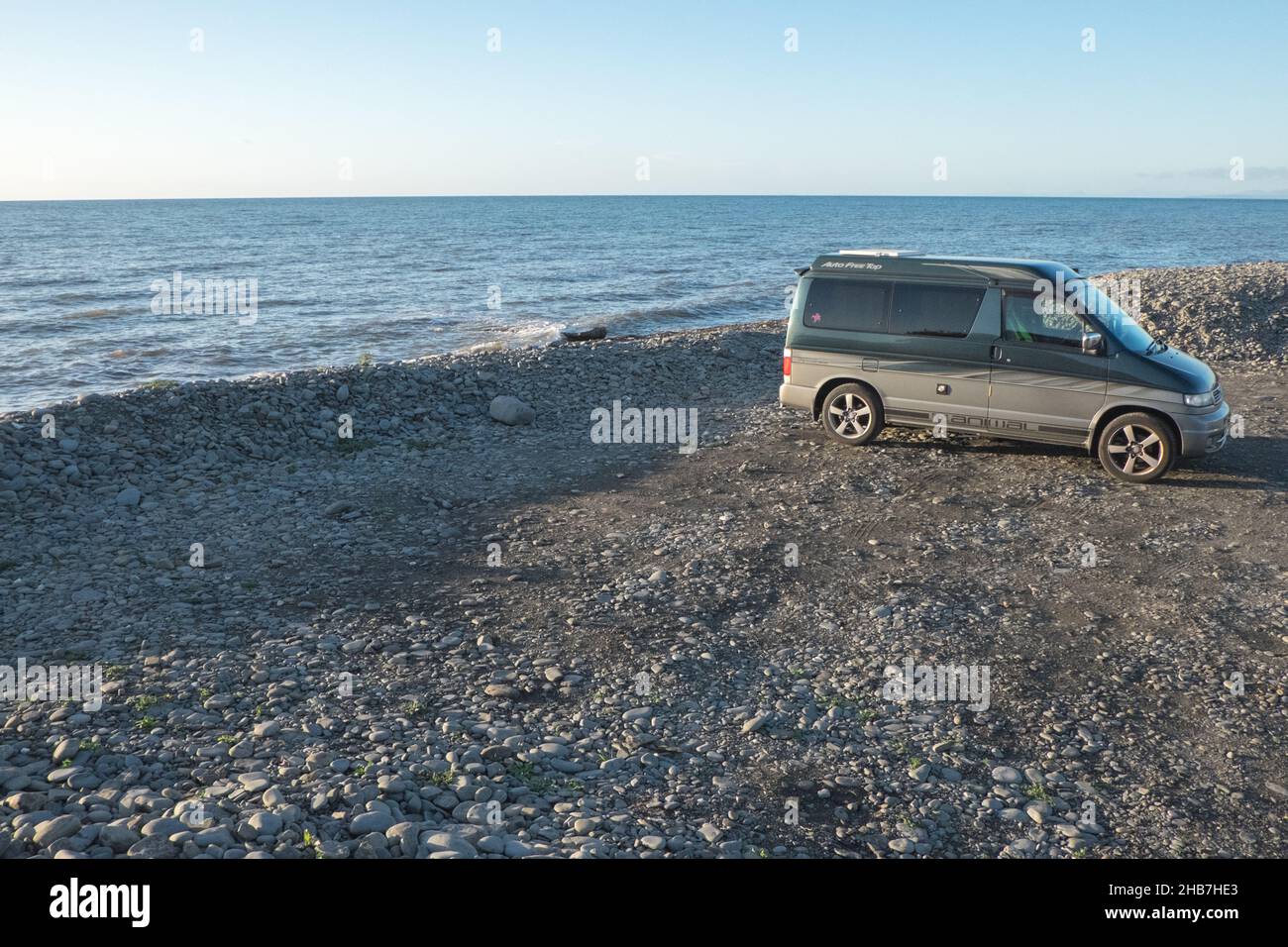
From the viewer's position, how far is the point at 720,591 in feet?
27.0

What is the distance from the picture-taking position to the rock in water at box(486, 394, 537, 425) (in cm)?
1441

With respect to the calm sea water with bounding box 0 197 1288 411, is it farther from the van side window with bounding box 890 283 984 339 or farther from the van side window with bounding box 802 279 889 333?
the van side window with bounding box 890 283 984 339

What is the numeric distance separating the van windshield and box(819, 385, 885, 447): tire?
9.41ft

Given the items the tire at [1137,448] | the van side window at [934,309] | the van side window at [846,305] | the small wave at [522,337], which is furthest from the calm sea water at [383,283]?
the tire at [1137,448]

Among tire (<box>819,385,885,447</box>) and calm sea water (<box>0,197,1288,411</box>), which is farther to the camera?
calm sea water (<box>0,197,1288,411</box>)

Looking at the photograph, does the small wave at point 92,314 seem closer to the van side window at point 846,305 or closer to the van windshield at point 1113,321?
the van side window at point 846,305

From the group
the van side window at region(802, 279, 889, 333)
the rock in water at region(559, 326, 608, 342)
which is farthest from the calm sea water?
the van side window at region(802, 279, 889, 333)

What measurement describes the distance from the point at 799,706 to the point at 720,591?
2037mm

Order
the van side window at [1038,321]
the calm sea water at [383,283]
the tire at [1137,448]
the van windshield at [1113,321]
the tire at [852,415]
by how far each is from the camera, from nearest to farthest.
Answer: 1. the tire at [1137,448]
2. the van windshield at [1113,321]
3. the van side window at [1038,321]
4. the tire at [852,415]
5. the calm sea water at [383,283]

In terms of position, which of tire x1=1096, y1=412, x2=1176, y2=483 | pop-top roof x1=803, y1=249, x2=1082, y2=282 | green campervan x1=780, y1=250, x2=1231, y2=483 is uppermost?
pop-top roof x1=803, y1=249, x2=1082, y2=282

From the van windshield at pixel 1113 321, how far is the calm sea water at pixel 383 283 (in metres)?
17.4

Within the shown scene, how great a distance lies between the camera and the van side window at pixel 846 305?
40.0 ft
